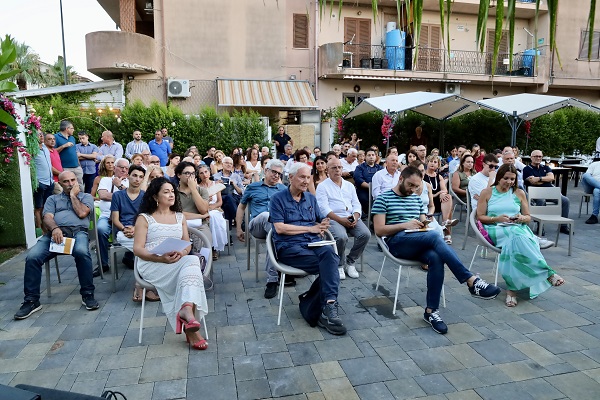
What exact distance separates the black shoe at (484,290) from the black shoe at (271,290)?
1.81 metres

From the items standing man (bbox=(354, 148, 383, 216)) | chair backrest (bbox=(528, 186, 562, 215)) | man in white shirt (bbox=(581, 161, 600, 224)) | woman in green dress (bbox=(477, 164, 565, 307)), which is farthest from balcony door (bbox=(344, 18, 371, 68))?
woman in green dress (bbox=(477, 164, 565, 307))

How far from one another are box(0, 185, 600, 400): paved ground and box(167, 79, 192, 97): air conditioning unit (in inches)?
486

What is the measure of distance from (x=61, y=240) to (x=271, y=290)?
2025 mm

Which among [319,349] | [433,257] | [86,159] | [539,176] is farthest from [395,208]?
[86,159]

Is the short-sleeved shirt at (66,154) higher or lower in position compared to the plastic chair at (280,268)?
higher

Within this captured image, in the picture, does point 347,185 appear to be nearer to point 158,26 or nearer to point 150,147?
point 150,147

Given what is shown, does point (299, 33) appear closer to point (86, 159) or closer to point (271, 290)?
point (86, 159)

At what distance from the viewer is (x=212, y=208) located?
17.4 ft

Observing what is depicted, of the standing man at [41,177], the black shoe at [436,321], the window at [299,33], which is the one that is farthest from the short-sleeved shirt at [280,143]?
the black shoe at [436,321]

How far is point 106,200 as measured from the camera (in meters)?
5.06

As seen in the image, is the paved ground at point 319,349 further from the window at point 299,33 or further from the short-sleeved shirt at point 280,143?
the window at point 299,33

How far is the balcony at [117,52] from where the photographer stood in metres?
14.6

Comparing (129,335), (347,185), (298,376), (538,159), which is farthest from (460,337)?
(538,159)

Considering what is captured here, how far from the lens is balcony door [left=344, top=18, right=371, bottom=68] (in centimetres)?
1723
